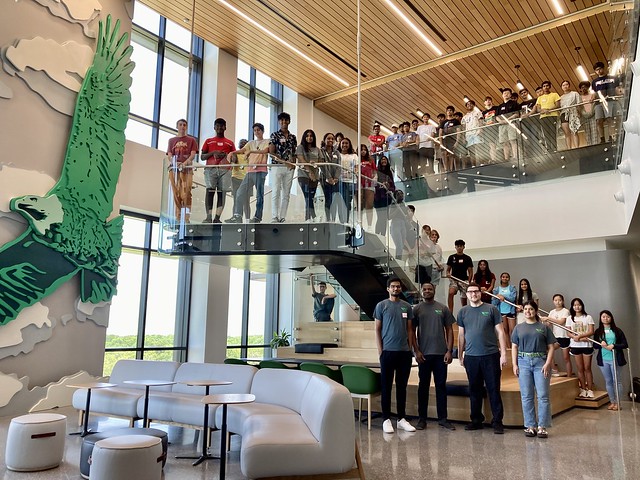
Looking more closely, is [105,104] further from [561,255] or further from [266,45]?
[561,255]

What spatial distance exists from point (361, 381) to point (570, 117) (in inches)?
278

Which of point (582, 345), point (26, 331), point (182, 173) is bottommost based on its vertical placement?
point (582, 345)

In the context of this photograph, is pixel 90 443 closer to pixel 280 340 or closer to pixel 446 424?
pixel 446 424

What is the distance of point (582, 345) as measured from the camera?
8.80 meters

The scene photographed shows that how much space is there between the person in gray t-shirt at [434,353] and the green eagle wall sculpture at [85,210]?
18.4 feet

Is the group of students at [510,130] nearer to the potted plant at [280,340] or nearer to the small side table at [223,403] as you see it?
the potted plant at [280,340]

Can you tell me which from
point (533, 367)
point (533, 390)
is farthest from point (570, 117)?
point (533, 390)

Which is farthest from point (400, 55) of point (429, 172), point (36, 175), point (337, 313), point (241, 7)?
point (36, 175)

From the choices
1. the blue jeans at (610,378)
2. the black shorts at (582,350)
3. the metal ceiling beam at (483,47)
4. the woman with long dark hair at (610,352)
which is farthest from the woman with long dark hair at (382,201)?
the metal ceiling beam at (483,47)

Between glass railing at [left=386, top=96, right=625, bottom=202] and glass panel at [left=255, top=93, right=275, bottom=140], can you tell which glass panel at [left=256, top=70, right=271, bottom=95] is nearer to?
glass panel at [left=255, top=93, right=275, bottom=140]

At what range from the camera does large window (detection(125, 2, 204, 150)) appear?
10898 mm

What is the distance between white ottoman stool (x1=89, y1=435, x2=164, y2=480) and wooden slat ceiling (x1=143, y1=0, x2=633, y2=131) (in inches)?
353

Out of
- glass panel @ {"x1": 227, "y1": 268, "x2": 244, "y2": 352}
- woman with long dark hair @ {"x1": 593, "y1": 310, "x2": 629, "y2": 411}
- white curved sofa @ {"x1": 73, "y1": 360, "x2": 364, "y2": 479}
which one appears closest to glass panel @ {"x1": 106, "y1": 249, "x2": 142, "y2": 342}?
glass panel @ {"x1": 227, "y1": 268, "x2": 244, "y2": 352}

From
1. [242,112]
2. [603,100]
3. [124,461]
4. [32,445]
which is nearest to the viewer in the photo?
[124,461]
